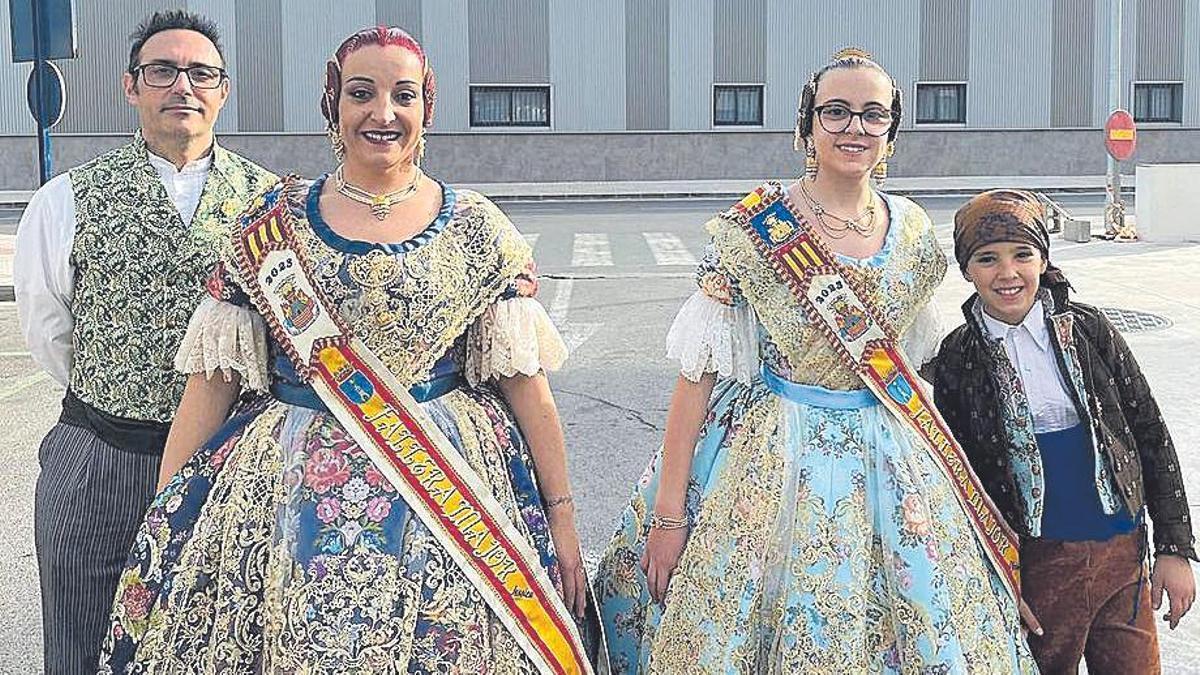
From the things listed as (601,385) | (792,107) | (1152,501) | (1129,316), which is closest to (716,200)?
(792,107)

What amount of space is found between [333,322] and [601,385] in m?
5.84

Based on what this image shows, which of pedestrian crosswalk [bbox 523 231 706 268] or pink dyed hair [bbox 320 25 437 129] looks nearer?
pink dyed hair [bbox 320 25 437 129]

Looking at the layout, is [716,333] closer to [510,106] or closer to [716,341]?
[716,341]

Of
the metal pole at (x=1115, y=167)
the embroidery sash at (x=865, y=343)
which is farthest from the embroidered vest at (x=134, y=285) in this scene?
the metal pole at (x=1115, y=167)

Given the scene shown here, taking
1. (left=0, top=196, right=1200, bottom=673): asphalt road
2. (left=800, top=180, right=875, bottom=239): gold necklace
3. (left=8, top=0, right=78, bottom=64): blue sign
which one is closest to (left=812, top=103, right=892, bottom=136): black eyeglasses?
(left=800, top=180, right=875, bottom=239): gold necklace

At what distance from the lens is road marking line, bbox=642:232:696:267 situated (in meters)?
16.0

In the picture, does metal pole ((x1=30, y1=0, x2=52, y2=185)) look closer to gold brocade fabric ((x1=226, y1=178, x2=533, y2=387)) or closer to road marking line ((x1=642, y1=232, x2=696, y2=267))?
road marking line ((x1=642, y1=232, x2=696, y2=267))

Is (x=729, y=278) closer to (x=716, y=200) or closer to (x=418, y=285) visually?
(x=418, y=285)

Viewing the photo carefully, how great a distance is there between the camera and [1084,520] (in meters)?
3.09

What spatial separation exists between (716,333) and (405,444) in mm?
730

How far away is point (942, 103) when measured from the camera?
103 ft

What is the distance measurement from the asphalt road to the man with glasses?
1.42 meters

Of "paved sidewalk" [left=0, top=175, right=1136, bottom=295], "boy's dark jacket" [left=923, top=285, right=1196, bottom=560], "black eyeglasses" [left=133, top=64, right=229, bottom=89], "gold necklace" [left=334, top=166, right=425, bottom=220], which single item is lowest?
"paved sidewalk" [left=0, top=175, right=1136, bottom=295]

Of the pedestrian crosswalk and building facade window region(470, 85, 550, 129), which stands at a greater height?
building facade window region(470, 85, 550, 129)
